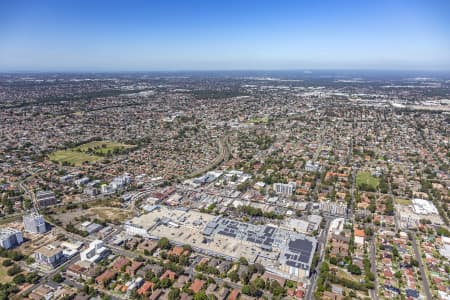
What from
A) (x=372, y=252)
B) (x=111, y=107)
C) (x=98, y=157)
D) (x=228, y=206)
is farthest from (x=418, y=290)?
(x=111, y=107)

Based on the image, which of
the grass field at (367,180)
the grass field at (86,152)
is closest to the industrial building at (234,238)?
the grass field at (367,180)

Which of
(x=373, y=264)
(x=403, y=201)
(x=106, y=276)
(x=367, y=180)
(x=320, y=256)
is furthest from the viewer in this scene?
(x=367, y=180)

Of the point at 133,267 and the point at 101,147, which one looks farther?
the point at 101,147

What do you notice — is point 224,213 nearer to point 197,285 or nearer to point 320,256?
point 320,256

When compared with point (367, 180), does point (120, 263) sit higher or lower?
lower

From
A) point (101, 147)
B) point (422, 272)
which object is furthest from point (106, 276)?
point (101, 147)

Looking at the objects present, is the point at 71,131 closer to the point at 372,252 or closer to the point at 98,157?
the point at 98,157

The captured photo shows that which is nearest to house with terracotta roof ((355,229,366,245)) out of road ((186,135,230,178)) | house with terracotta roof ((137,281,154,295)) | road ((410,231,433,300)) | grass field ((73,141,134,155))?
road ((410,231,433,300))
